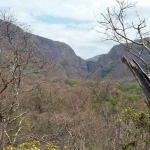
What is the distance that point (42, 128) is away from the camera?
22.0m

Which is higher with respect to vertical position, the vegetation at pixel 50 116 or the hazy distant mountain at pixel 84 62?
the hazy distant mountain at pixel 84 62

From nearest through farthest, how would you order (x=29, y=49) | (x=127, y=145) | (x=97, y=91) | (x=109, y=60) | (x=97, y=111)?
(x=127, y=145) → (x=29, y=49) → (x=97, y=111) → (x=97, y=91) → (x=109, y=60)

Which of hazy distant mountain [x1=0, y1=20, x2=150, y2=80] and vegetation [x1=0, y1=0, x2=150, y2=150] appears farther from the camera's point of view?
hazy distant mountain [x1=0, y1=20, x2=150, y2=80]

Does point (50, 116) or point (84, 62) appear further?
point (84, 62)

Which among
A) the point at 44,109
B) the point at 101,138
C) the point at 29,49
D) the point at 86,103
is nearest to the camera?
the point at 29,49

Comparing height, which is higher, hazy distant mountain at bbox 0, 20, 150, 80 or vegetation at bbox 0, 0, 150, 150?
hazy distant mountain at bbox 0, 20, 150, 80

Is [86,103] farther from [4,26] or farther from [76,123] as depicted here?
[4,26]

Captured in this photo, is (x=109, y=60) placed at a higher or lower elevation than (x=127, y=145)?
higher

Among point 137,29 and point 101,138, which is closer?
point 137,29

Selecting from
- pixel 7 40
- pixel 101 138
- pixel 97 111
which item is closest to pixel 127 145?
pixel 7 40

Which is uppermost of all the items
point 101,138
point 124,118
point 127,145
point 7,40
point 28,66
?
point 7,40

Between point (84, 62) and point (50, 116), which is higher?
point (84, 62)

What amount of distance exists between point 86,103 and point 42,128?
1024 centimetres

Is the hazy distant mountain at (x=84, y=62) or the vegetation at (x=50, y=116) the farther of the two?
the hazy distant mountain at (x=84, y=62)
